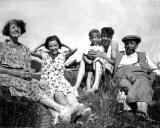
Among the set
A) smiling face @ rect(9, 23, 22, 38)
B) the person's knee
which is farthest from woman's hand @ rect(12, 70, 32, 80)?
smiling face @ rect(9, 23, 22, 38)

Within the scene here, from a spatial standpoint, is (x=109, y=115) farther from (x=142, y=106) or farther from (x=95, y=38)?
(x=95, y=38)

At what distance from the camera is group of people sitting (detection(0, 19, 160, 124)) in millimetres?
6773

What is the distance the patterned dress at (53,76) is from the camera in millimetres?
7367

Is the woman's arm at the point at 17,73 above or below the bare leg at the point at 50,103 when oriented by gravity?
above

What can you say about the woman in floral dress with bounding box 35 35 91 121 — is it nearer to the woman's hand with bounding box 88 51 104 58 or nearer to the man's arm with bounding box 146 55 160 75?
the woman's hand with bounding box 88 51 104 58

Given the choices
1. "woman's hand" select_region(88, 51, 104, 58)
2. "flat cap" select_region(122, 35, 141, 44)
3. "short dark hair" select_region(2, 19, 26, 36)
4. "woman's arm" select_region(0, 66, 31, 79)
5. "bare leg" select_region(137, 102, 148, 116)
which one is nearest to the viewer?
"woman's arm" select_region(0, 66, 31, 79)

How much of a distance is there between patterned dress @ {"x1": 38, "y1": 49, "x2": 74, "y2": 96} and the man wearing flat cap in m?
1.16

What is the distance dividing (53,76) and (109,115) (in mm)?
1562

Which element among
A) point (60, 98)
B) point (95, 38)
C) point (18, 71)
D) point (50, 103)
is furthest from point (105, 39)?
point (50, 103)

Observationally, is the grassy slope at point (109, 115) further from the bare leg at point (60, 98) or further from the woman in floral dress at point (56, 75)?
the bare leg at point (60, 98)

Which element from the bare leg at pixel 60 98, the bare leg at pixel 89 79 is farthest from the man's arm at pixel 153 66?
the bare leg at pixel 60 98

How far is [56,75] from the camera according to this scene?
25.3 feet

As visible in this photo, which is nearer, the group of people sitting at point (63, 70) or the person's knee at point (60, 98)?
the group of people sitting at point (63, 70)

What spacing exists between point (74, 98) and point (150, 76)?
6.09 ft
